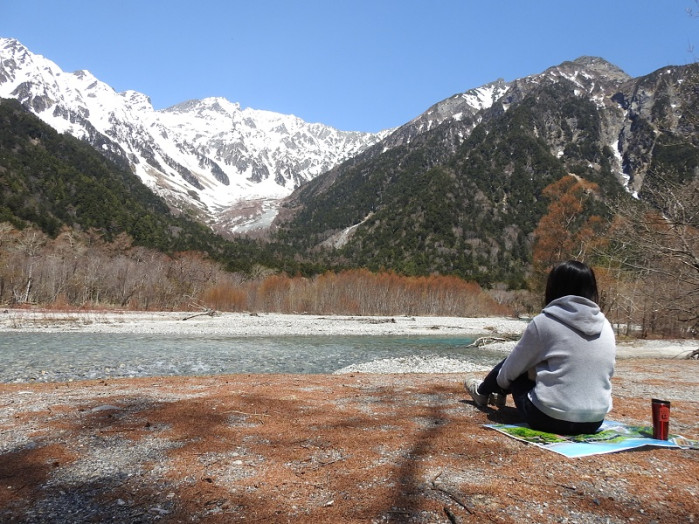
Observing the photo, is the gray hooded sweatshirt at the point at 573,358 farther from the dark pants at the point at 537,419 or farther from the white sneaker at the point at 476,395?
the white sneaker at the point at 476,395

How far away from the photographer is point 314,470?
3.41 meters

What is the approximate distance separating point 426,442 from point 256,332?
32.6m

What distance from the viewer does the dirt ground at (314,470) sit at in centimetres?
275

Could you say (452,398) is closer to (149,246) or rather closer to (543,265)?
(543,265)

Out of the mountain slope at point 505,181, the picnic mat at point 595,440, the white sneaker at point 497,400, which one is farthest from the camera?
the mountain slope at point 505,181

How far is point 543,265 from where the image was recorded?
115 ft

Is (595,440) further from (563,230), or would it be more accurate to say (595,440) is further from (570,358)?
(563,230)

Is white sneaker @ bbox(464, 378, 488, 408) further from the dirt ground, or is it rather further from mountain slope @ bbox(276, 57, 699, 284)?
mountain slope @ bbox(276, 57, 699, 284)

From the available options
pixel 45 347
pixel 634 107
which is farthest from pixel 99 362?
pixel 634 107

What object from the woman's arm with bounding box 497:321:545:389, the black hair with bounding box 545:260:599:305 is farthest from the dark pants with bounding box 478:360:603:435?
the black hair with bounding box 545:260:599:305

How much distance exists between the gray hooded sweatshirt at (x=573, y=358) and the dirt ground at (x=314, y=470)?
45 cm

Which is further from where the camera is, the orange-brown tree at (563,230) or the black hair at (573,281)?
the orange-brown tree at (563,230)

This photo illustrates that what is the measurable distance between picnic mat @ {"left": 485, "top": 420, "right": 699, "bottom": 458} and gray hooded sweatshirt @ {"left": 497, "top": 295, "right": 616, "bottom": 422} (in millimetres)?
192

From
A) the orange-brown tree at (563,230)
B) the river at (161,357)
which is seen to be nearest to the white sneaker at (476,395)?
the river at (161,357)
